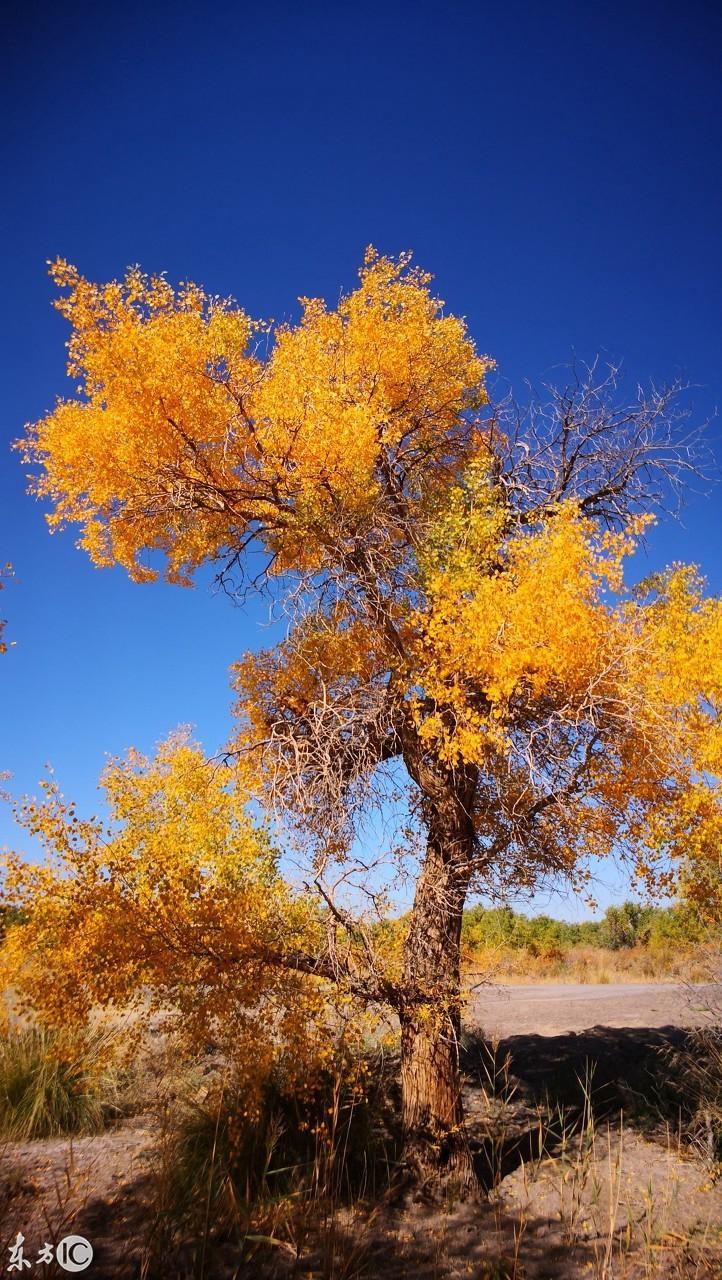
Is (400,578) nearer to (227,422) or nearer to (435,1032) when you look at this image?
(227,422)

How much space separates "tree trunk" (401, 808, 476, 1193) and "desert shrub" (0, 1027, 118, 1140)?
3389 mm

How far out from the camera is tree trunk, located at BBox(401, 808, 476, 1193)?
6.91m

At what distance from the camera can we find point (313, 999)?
6188 mm

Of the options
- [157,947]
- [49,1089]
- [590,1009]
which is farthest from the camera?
[590,1009]

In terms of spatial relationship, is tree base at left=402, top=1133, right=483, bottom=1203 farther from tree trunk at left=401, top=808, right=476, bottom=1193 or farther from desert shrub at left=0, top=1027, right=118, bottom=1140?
desert shrub at left=0, top=1027, right=118, bottom=1140

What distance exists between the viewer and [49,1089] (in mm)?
7766

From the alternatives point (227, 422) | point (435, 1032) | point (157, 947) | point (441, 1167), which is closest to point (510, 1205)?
point (441, 1167)

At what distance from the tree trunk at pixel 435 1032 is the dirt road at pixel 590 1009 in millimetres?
3002

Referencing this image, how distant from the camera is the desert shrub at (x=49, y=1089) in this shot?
24.0 feet

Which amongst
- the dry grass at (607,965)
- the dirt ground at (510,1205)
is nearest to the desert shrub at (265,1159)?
the dirt ground at (510,1205)

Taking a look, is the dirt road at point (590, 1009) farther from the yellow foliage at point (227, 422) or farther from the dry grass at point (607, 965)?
the yellow foliage at point (227, 422)

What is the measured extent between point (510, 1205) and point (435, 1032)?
5.47 ft

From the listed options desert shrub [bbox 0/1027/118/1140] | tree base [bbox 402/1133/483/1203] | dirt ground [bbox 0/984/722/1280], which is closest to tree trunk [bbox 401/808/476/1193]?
tree base [bbox 402/1133/483/1203]

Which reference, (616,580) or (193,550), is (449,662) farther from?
(193,550)
